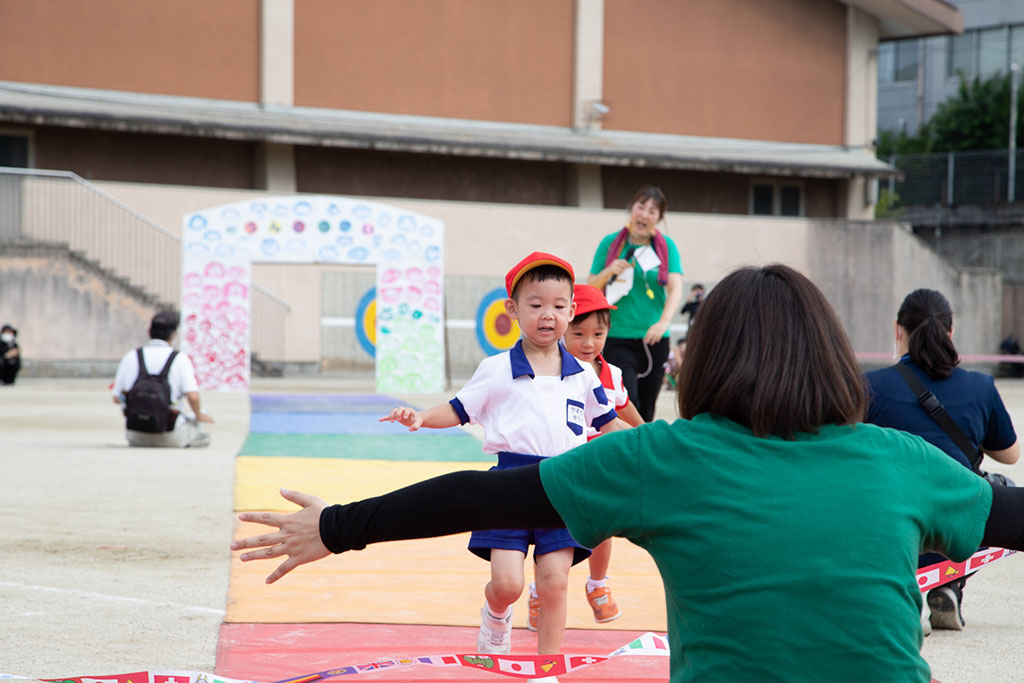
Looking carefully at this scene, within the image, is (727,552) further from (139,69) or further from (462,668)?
(139,69)

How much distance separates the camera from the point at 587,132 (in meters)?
28.9

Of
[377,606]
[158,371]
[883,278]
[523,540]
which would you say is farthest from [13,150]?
[523,540]

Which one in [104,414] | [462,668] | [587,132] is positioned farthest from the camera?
[587,132]

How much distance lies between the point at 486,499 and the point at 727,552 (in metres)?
0.39

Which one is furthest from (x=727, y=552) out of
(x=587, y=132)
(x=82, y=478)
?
Result: (x=587, y=132)

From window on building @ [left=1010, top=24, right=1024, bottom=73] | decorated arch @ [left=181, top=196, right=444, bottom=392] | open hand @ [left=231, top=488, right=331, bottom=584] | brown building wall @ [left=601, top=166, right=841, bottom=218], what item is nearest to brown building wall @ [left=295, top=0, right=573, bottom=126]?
brown building wall @ [left=601, top=166, right=841, bottom=218]

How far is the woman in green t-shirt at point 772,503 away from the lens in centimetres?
173

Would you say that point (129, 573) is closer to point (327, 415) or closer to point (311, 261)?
point (327, 415)

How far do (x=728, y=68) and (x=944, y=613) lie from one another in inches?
1056

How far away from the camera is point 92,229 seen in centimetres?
2205

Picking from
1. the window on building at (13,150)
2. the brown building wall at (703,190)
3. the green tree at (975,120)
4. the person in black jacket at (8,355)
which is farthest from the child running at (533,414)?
the green tree at (975,120)

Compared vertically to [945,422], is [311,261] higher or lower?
higher

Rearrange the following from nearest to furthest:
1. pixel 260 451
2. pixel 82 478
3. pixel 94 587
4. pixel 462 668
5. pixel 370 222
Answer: pixel 462 668 < pixel 94 587 < pixel 82 478 < pixel 260 451 < pixel 370 222

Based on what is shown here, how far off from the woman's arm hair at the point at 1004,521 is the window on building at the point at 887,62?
174ft
